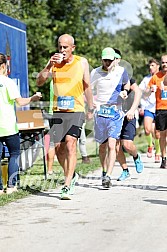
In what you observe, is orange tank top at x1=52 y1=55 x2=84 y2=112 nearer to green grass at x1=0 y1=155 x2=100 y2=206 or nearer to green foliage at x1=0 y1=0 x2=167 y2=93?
green grass at x1=0 y1=155 x2=100 y2=206

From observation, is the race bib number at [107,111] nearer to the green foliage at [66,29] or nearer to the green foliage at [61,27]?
the green foliage at [66,29]

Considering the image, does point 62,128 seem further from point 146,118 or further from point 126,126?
point 146,118

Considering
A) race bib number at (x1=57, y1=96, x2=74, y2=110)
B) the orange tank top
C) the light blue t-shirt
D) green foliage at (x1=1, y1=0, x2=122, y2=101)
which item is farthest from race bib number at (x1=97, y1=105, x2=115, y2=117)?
green foliage at (x1=1, y1=0, x2=122, y2=101)

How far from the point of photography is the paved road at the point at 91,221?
6269 millimetres

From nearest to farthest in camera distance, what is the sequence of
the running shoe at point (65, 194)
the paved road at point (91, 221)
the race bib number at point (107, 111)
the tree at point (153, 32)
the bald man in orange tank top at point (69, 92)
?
1. the paved road at point (91, 221)
2. the running shoe at point (65, 194)
3. the bald man in orange tank top at point (69, 92)
4. the race bib number at point (107, 111)
5. the tree at point (153, 32)

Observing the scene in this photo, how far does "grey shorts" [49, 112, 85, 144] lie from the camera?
945cm

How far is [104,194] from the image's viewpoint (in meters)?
9.69

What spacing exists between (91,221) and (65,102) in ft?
7.76

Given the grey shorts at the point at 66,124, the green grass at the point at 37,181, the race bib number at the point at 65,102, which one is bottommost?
the green grass at the point at 37,181

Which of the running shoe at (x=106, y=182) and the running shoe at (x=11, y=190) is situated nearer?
the running shoe at (x=11, y=190)

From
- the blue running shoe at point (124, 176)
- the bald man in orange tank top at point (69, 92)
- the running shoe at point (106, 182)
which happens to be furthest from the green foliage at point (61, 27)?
the bald man in orange tank top at point (69, 92)

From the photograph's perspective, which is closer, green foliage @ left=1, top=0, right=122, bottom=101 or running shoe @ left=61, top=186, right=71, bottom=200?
running shoe @ left=61, top=186, right=71, bottom=200

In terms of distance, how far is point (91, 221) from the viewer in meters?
7.45

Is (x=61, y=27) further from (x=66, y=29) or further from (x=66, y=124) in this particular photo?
(x=66, y=124)
